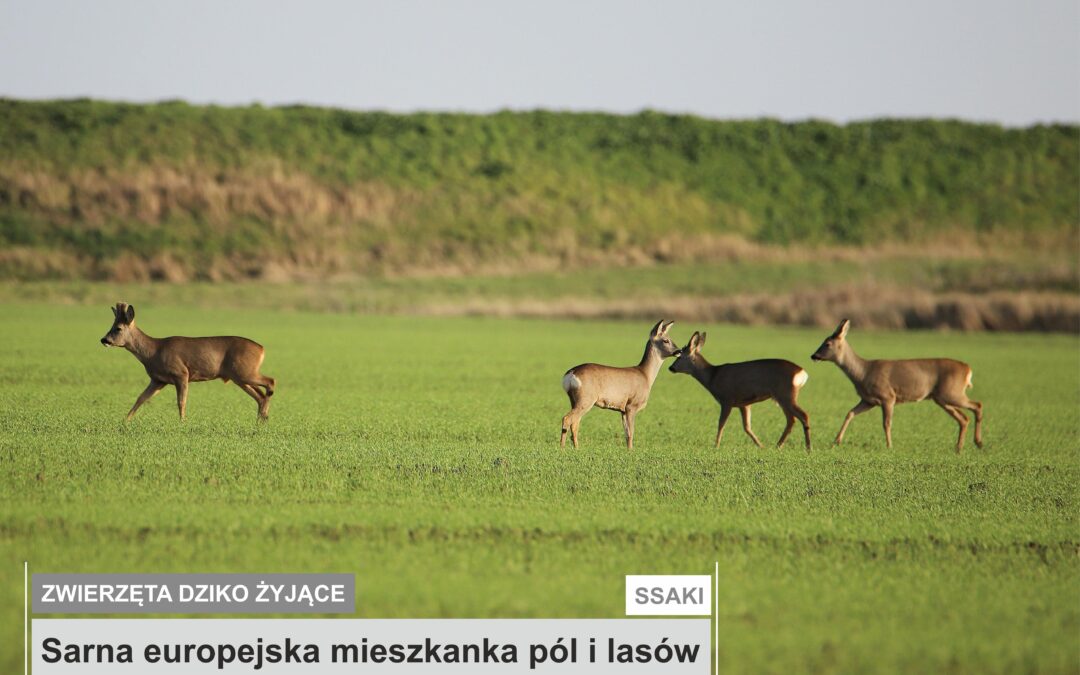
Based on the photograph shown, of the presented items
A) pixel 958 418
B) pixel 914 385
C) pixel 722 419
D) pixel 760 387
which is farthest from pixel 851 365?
pixel 722 419

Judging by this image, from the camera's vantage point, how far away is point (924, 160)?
203 feet

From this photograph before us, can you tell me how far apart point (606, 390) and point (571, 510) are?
329cm

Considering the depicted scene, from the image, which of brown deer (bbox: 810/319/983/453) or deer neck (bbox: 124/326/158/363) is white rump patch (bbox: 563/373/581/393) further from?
deer neck (bbox: 124/326/158/363)

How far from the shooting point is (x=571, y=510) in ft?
29.2

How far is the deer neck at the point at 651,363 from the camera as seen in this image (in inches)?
507

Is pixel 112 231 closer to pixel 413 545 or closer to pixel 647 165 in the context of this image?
pixel 647 165

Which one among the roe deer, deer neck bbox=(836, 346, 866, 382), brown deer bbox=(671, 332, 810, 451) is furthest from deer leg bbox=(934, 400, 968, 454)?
the roe deer

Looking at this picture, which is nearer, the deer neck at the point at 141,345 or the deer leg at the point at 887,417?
the deer leg at the point at 887,417

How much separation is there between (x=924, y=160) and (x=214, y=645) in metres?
59.1

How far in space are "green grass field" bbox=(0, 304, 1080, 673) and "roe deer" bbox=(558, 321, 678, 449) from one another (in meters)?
0.28

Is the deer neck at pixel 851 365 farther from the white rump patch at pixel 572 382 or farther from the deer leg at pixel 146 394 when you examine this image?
the deer leg at pixel 146 394

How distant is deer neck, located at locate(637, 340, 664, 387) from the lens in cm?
1288

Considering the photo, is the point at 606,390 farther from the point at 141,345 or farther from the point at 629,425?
the point at 141,345

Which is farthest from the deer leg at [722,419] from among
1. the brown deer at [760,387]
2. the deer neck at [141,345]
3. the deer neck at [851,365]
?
the deer neck at [141,345]
